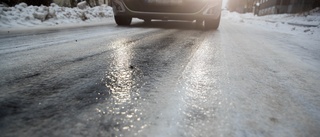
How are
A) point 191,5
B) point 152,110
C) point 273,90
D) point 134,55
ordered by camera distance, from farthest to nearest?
1. point 191,5
2. point 134,55
3. point 273,90
4. point 152,110

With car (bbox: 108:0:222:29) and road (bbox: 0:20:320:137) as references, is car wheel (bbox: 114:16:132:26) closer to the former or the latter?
car (bbox: 108:0:222:29)

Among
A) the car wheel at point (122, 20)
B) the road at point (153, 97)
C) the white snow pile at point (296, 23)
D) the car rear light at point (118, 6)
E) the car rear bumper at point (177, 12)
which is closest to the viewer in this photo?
the road at point (153, 97)

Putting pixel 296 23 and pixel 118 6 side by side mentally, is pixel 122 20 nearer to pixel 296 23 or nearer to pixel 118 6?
pixel 118 6

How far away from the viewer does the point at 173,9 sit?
14.3 ft

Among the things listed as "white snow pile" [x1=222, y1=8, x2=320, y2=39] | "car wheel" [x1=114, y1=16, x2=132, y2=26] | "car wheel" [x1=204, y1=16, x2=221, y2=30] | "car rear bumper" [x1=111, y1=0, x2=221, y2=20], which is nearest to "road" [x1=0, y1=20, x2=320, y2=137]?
"car rear bumper" [x1=111, y1=0, x2=221, y2=20]

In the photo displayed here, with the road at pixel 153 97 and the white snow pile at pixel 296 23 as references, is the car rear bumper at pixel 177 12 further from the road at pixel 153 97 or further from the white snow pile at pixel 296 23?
the road at pixel 153 97

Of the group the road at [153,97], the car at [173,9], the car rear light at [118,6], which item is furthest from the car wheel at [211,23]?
the road at [153,97]

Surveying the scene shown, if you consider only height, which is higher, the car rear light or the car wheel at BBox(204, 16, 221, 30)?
the car rear light

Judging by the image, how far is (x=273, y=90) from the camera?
1.07m

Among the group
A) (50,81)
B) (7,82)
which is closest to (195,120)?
(50,81)

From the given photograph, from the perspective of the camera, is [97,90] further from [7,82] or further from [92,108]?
[7,82]

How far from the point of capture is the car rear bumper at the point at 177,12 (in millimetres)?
4227

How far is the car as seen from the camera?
13.9 feet

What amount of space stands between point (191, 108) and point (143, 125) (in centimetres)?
21
